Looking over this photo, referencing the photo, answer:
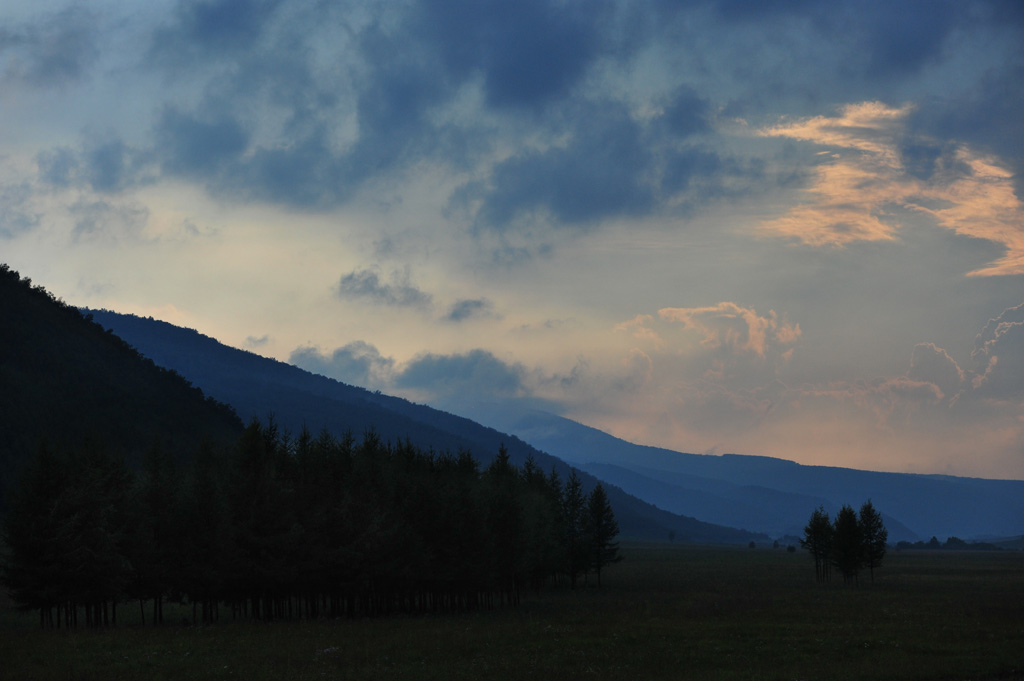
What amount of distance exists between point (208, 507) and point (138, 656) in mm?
20213

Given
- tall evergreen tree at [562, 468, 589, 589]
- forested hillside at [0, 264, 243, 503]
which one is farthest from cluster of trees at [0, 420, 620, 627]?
forested hillside at [0, 264, 243, 503]

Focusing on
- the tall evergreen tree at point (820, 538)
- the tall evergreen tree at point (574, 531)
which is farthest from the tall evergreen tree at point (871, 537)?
the tall evergreen tree at point (574, 531)

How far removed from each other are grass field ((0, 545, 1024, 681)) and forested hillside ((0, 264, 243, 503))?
72914 mm

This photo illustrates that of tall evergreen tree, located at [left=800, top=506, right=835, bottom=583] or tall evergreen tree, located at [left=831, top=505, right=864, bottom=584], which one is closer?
tall evergreen tree, located at [left=831, top=505, right=864, bottom=584]

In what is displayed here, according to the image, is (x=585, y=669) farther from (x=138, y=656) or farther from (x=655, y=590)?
(x=655, y=590)

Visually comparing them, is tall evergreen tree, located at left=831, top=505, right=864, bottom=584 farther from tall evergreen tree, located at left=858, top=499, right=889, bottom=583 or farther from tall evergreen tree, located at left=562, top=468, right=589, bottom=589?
tall evergreen tree, located at left=562, top=468, right=589, bottom=589

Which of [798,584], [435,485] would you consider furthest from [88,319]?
[798,584]

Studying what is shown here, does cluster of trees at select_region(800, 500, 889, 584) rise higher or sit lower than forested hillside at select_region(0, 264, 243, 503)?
lower

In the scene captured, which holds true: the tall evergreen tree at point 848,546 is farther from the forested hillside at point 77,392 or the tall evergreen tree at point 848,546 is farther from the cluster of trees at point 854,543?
the forested hillside at point 77,392

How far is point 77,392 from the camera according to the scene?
13962 centimetres

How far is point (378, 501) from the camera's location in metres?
65.5

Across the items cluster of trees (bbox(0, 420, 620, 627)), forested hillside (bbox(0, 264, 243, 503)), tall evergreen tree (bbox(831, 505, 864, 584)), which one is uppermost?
forested hillside (bbox(0, 264, 243, 503))

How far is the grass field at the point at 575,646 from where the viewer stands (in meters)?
35.1

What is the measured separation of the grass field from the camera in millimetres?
35062
